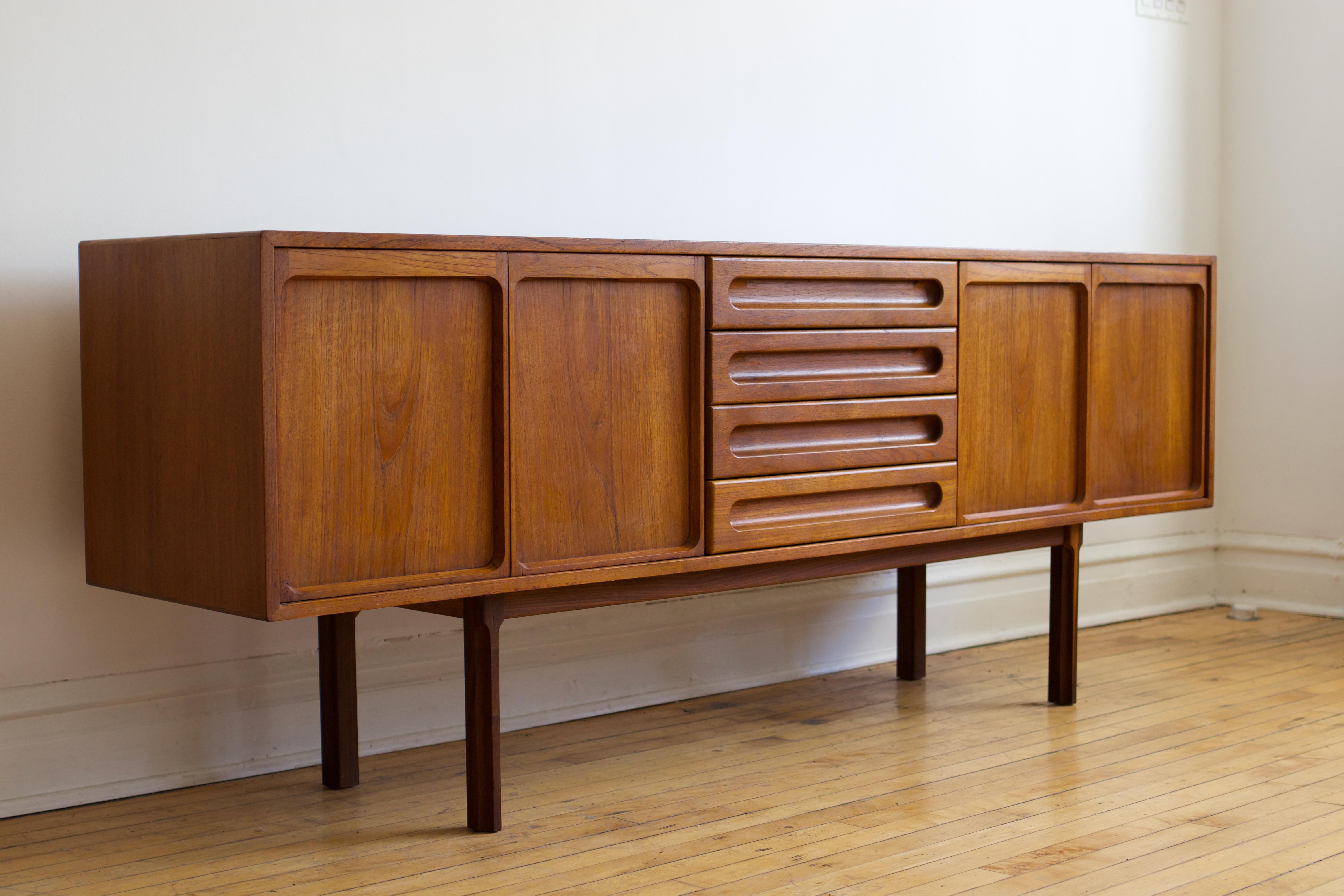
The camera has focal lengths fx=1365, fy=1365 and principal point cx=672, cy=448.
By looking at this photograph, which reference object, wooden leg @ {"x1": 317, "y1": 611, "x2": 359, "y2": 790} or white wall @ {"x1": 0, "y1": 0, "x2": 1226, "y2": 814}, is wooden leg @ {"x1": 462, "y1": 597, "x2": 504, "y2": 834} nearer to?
wooden leg @ {"x1": 317, "y1": 611, "x2": 359, "y2": 790}

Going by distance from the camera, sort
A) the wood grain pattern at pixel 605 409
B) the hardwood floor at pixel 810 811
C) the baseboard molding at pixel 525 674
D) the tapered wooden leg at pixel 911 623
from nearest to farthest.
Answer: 1. the hardwood floor at pixel 810 811
2. the wood grain pattern at pixel 605 409
3. the baseboard molding at pixel 525 674
4. the tapered wooden leg at pixel 911 623

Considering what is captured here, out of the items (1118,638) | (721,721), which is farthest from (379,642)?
(1118,638)

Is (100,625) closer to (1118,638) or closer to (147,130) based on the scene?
(147,130)

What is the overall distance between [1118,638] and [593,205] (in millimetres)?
1722

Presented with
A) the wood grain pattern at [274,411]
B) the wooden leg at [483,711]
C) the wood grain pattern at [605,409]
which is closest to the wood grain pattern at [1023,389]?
the wood grain pattern at [274,411]

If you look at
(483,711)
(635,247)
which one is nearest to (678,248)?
(635,247)

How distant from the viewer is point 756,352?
6.88 feet

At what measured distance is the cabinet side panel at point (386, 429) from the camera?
1678 millimetres

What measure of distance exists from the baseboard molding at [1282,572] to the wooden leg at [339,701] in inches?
102

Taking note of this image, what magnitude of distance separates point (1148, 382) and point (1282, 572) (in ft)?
4.61

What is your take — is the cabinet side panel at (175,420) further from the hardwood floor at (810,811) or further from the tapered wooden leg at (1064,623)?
the tapered wooden leg at (1064,623)

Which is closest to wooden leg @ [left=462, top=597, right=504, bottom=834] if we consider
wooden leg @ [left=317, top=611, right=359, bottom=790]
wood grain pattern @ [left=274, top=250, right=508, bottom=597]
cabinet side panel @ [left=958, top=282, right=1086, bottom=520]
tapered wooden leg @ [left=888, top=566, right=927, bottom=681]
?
wood grain pattern @ [left=274, top=250, right=508, bottom=597]

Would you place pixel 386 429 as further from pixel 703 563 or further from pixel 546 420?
pixel 703 563

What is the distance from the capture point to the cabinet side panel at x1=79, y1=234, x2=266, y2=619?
1.67 m
